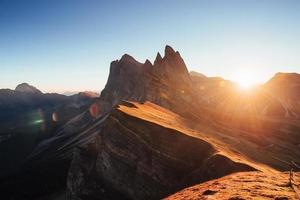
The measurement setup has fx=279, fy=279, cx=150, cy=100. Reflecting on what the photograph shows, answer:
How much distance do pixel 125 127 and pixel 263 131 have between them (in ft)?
198

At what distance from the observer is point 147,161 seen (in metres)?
54.0

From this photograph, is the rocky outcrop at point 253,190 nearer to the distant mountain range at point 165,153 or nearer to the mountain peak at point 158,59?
the distant mountain range at point 165,153

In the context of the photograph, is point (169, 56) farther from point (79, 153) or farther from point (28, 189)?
point (28, 189)

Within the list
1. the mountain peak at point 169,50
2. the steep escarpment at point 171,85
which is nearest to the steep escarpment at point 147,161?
the steep escarpment at point 171,85

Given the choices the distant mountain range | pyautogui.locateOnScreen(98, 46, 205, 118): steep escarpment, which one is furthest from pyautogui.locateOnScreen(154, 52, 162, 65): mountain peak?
the distant mountain range

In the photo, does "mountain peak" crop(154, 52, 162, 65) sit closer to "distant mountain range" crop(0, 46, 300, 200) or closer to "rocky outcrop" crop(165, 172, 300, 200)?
"distant mountain range" crop(0, 46, 300, 200)

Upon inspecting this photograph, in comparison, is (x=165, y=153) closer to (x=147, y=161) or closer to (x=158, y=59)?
(x=147, y=161)

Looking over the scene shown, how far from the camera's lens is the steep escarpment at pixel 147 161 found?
4497 centimetres

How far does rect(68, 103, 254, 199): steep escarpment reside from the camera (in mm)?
44972

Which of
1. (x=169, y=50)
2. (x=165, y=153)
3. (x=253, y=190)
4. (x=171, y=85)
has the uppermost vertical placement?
(x=169, y=50)

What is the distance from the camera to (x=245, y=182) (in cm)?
2952

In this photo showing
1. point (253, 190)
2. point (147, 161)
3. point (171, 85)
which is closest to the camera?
point (253, 190)

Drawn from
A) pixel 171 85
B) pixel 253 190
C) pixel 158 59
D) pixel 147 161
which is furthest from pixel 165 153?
pixel 158 59

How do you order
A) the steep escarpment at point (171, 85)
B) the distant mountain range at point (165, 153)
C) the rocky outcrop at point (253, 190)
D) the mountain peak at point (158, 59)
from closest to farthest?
the rocky outcrop at point (253, 190), the distant mountain range at point (165, 153), the steep escarpment at point (171, 85), the mountain peak at point (158, 59)
